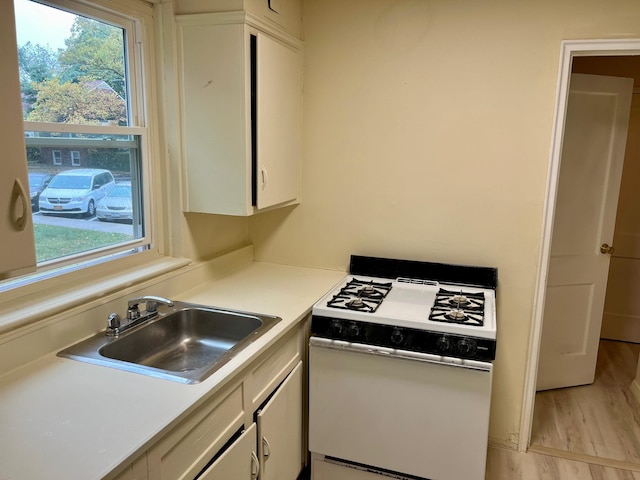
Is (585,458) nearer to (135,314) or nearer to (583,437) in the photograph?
(583,437)

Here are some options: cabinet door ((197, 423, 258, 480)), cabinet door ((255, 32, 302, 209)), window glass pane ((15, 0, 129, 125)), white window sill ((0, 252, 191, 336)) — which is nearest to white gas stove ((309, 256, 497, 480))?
cabinet door ((197, 423, 258, 480))

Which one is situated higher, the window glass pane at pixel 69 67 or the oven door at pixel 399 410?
the window glass pane at pixel 69 67

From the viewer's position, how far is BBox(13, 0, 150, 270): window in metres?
1.58

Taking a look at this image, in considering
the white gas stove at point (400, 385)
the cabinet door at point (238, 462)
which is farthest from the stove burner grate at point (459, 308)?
the cabinet door at point (238, 462)

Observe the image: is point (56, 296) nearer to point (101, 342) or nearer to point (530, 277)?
point (101, 342)

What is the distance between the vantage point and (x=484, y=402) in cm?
186

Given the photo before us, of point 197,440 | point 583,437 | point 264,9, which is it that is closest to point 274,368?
point 197,440

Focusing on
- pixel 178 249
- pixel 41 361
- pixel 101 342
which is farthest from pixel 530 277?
pixel 41 361

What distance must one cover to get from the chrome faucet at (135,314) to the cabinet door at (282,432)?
550 millimetres

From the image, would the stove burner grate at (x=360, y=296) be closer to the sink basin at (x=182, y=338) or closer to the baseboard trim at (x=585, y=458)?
the sink basin at (x=182, y=338)

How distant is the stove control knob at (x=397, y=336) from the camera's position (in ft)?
6.31

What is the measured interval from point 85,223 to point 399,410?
4.66 ft

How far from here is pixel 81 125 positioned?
5.61 feet

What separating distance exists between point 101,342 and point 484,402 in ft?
4.62
